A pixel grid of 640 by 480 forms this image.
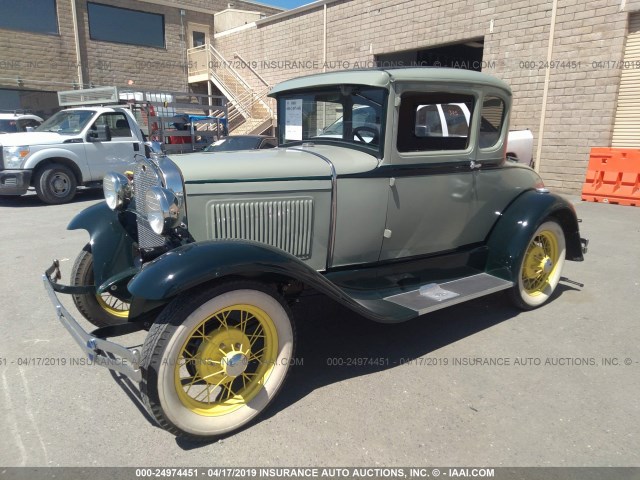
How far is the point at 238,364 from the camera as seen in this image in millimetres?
2486

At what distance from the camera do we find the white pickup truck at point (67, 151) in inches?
348

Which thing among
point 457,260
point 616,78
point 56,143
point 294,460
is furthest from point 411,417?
point 616,78

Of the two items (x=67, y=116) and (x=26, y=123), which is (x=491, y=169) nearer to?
(x=67, y=116)

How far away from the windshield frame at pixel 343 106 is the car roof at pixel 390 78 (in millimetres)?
39

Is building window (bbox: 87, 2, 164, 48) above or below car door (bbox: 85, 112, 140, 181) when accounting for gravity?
above

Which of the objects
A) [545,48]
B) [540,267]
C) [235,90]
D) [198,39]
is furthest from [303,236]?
[198,39]

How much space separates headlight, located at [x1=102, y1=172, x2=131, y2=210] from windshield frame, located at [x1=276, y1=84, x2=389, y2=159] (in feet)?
4.48

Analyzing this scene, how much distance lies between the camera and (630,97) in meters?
9.63

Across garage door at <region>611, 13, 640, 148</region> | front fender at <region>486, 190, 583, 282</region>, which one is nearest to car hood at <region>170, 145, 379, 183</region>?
front fender at <region>486, 190, 583, 282</region>

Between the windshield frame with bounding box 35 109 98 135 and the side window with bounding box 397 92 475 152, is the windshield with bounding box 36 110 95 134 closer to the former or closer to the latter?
the windshield frame with bounding box 35 109 98 135

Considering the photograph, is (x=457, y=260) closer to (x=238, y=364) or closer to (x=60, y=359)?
(x=238, y=364)

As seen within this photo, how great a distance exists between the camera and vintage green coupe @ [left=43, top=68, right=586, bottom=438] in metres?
2.38

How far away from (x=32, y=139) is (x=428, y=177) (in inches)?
342

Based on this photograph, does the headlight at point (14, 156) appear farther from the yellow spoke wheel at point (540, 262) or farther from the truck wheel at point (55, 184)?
the yellow spoke wheel at point (540, 262)
